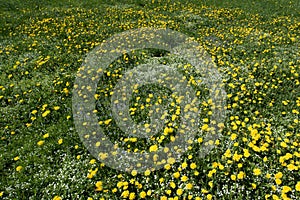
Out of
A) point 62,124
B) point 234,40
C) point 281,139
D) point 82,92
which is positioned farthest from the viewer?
point 234,40

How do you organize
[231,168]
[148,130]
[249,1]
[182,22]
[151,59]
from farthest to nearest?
[249,1] < [182,22] < [151,59] < [148,130] < [231,168]

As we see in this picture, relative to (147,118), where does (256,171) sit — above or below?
above

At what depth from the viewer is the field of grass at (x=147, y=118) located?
4.55 metres

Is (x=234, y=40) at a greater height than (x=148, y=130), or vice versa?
(x=234, y=40)

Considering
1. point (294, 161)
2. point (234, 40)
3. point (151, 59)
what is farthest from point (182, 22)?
point (294, 161)

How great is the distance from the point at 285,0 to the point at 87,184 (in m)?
19.6

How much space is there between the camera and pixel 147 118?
620cm

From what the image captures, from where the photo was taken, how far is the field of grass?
455cm

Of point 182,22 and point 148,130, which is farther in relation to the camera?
point 182,22

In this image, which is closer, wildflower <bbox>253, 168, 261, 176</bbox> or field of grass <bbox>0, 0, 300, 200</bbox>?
wildflower <bbox>253, 168, 261, 176</bbox>

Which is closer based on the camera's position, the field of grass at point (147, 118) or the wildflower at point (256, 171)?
the wildflower at point (256, 171)

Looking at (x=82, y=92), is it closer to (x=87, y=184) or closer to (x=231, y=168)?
(x=87, y=184)

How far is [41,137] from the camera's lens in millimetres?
5938

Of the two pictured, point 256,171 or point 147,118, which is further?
point 147,118
